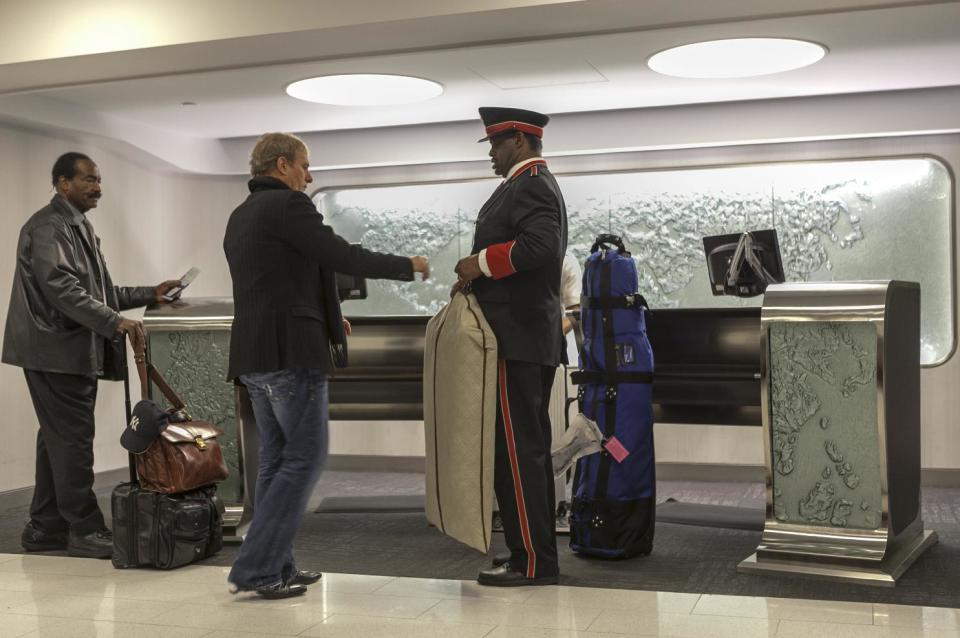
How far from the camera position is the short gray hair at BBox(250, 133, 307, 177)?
4.17m

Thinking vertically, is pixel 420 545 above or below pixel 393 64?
below

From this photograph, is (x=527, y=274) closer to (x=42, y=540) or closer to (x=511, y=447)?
(x=511, y=447)

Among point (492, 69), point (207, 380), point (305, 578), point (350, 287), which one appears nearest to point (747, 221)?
point (492, 69)

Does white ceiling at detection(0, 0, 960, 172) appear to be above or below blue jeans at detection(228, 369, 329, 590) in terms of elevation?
above

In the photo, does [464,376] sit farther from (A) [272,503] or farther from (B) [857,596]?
(B) [857,596]

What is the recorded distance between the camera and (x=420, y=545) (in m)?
5.25

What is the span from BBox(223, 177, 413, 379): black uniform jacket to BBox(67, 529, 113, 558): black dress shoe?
1457mm

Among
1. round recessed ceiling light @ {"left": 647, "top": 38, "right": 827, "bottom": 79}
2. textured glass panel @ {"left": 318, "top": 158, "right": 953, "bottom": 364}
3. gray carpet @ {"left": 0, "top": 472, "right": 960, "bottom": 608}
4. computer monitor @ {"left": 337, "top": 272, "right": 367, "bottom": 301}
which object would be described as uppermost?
round recessed ceiling light @ {"left": 647, "top": 38, "right": 827, "bottom": 79}

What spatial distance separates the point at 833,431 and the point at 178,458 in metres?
2.79

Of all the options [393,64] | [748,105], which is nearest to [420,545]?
[393,64]

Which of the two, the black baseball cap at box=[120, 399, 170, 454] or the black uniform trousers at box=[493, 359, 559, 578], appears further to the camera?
the black baseball cap at box=[120, 399, 170, 454]

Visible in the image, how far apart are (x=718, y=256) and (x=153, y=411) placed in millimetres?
2698

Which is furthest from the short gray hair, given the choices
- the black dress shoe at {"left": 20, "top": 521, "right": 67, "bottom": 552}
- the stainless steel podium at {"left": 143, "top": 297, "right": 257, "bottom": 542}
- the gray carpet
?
the black dress shoe at {"left": 20, "top": 521, "right": 67, "bottom": 552}

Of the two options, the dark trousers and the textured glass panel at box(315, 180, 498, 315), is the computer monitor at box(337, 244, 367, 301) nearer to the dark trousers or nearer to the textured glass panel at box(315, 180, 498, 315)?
the dark trousers
